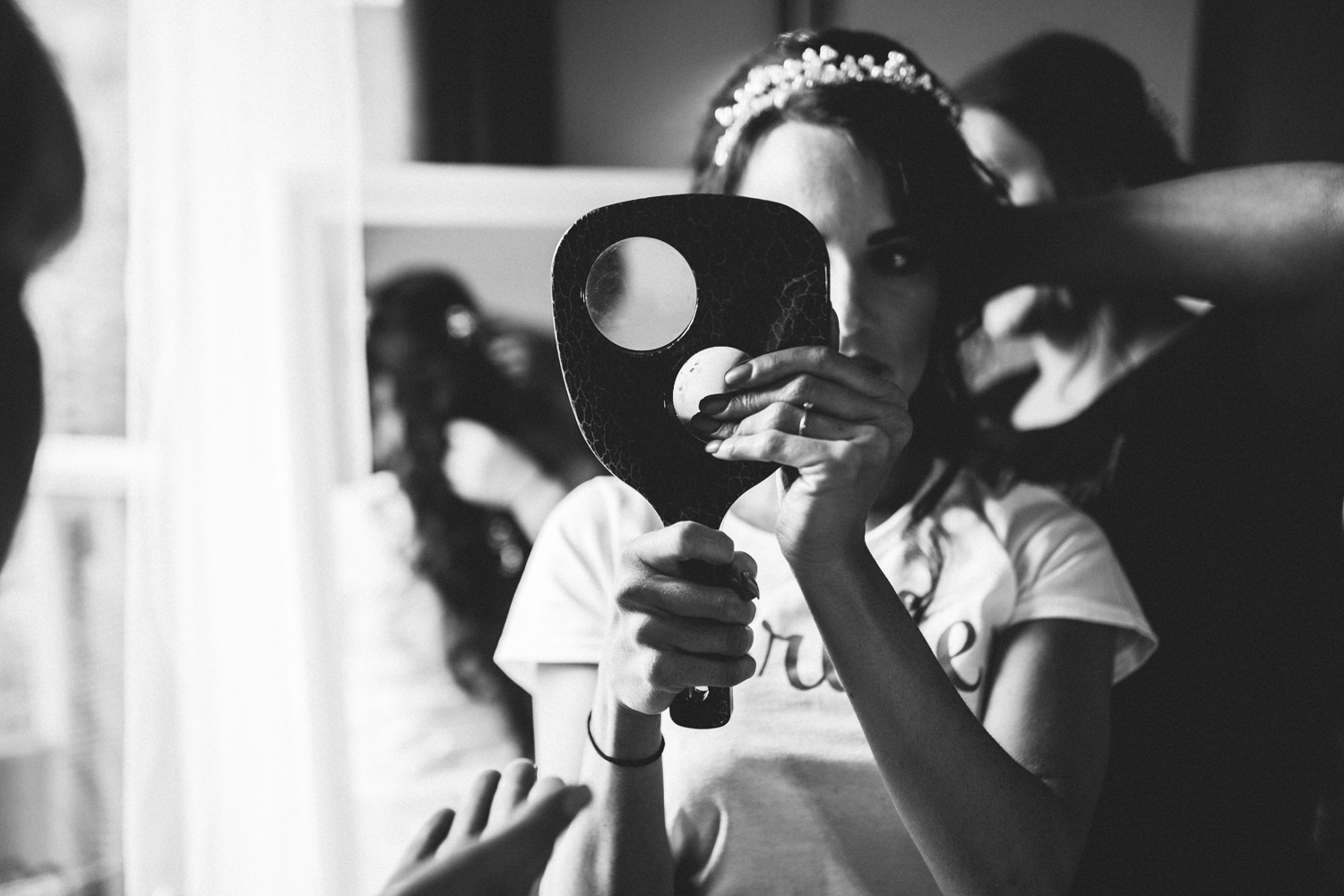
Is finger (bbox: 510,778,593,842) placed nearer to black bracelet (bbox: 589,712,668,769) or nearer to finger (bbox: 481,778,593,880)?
finger (bbox: 481,778,593,880)

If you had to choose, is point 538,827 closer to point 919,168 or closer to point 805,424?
point 805,424

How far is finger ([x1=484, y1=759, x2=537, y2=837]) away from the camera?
0.48 meters

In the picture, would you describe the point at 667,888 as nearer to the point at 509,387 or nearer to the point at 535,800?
the point at 535,800

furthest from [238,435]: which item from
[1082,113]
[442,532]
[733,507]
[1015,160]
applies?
[1082,113]

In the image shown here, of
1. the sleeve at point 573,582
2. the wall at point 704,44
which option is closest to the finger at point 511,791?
the sleeve at point 573,582

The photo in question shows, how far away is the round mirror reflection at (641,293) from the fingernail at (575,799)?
0.25 metres

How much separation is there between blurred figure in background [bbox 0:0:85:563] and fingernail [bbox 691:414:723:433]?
0.38m

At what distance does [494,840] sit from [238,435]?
0.65m

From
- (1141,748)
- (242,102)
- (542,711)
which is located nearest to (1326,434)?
(1141,748)

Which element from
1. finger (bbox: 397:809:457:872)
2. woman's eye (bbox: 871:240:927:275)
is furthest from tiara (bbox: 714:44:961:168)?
finger (bbox: 397:809:457:872)

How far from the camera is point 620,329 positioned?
1.99 feet

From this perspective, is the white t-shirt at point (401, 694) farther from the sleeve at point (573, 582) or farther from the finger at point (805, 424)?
the finger at point (805, 424)

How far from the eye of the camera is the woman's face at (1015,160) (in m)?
1.33

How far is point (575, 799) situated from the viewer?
48 cm
